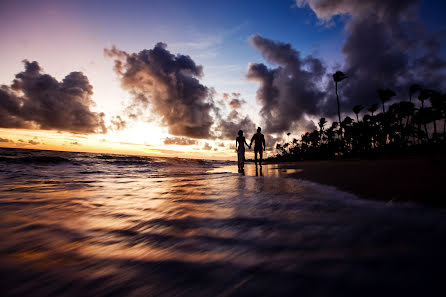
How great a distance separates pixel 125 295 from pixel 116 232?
4.01 ft

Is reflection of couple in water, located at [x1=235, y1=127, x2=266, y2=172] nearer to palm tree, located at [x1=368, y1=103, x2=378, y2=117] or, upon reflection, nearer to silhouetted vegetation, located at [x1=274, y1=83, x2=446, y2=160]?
silhouetted vegetation, located at [x1=274, y1=83, x2=446, y2=160]

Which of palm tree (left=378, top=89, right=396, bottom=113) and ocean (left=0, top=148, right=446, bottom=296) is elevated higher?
palm tree (left=378, top=89, right=396, bottom=113)

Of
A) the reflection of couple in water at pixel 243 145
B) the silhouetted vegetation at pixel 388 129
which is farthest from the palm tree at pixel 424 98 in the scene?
the reflection of couple in water at pixel 243 145

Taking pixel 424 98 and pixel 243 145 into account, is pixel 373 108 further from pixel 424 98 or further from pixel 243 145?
pixel 243 145

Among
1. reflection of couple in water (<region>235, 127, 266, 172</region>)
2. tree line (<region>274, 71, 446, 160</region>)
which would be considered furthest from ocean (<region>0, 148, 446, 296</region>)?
tree line (<region>274, 71, 446, 160</region>)

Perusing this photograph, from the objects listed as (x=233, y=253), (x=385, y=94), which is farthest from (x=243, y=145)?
(x=385, y=94)

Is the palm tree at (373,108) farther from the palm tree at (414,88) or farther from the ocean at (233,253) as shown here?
the ocean at (233,253)

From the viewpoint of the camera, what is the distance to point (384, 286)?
968 millimetres

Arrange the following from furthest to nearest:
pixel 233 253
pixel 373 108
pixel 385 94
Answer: pixel 373 108
pixel 385 94
pixel 233 253

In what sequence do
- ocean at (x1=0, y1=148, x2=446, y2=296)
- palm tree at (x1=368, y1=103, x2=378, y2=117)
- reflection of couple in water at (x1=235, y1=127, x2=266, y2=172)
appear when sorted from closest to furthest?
1. ocean at (x1=0, y1=148, x2=446, y2=296)
2. reflection of couple in water at (x1=235, y1=127, x2=266, y2=172)
3. palm tree at (x1=368, y1=103, x2=378, y2=117)

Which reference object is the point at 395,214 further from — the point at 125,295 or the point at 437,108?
the point at 437,108

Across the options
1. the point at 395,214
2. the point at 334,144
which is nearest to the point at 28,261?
the point at 395,214

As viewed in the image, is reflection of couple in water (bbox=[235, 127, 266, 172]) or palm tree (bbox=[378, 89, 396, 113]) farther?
palm tree (bbox=[378, 89, 396, 113])

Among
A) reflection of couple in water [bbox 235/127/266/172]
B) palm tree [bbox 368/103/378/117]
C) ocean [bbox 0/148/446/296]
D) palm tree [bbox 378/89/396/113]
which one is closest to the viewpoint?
ocean [bbox 0/148/446/296]
